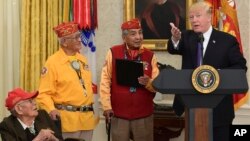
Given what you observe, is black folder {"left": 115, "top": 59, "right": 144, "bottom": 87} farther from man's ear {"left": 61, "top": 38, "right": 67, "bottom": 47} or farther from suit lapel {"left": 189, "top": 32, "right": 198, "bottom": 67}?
suit lapel {"left": 189, "top": 32, "right": 198, "bottom": 67}

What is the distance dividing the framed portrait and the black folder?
117cm

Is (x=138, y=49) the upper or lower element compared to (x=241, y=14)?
lower

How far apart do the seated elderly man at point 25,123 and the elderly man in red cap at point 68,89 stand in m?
0.19

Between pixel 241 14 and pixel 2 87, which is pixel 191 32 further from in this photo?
pixel 2 87

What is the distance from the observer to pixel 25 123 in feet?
9.95

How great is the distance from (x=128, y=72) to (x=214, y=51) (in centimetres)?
93

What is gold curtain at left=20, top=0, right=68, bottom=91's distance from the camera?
451cm

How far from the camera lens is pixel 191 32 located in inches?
117

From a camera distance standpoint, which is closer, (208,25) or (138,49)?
(208,25)

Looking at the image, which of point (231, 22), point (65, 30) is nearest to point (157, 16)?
point (231, 22)

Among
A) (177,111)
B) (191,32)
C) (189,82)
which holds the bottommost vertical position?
(177,111)

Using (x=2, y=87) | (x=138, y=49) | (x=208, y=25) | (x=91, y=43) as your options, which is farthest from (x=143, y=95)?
(x=2, y=87)

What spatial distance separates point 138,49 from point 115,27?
4.35 ft

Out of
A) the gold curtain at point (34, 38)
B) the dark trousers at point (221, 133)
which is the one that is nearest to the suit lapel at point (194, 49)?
the dark trousers at point (221, 133)
